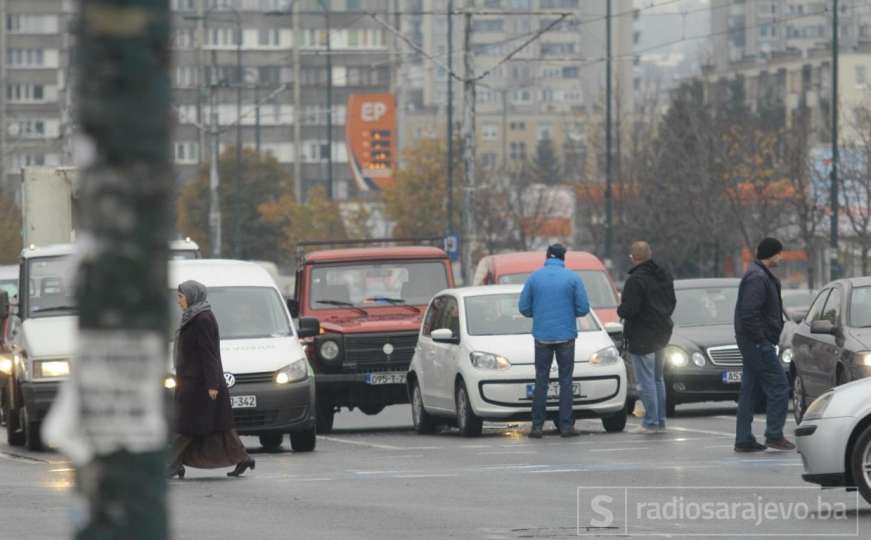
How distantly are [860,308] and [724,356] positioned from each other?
13.6ft

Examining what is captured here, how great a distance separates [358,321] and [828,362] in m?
5.93

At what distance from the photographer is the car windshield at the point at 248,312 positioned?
20.4 meters

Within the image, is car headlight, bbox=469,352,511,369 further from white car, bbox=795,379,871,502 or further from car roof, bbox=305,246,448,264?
white car, bbox=795,379,871,502

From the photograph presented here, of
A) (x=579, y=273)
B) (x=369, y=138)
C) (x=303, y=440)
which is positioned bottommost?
(x=303, y=440)

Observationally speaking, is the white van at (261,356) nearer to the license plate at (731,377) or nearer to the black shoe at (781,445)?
the black shoe at (781,445)

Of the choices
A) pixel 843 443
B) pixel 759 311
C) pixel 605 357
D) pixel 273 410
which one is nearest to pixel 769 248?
pixel 759 311

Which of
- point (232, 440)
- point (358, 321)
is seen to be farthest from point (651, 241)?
point (232, 440)

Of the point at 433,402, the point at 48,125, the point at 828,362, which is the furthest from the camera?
the point at 48,125

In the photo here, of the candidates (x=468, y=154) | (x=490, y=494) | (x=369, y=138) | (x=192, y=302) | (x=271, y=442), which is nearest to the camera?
(x=490, y=494)

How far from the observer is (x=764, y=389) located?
17688mm

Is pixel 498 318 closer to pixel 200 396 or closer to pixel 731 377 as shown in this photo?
pixel 731 377

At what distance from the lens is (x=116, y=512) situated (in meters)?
3.67

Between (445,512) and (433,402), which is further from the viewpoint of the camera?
(433,402)

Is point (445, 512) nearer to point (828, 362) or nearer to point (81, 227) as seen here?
point (828, 362)
